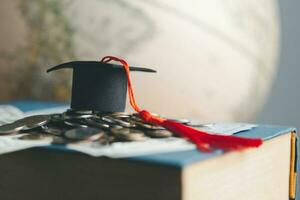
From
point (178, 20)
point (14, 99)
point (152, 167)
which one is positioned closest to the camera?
point (152, 167)

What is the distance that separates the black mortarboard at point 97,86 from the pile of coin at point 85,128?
0.8 inches

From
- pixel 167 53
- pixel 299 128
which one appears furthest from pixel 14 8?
pixel 299 128

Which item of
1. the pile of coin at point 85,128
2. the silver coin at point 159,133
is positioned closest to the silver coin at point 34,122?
the pile of coin at point 85,128

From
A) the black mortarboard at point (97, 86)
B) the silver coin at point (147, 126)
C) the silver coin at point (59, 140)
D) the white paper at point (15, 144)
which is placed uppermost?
the black mortarboard at point (97, 86)

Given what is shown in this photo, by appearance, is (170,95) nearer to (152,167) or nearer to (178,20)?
(178,20)

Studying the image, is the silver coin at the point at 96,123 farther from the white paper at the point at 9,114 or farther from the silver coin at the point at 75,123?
the white paper at the point at 9,114

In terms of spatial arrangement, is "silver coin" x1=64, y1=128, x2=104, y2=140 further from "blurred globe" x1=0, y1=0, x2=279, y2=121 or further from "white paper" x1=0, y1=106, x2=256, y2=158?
"blurred globe" x1=0, y1=0, x2=279, y2=121

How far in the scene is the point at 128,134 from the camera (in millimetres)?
504

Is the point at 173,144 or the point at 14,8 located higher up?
the point at 14,8

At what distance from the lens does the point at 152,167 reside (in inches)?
16.9

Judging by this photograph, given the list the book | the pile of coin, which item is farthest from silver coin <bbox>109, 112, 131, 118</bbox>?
the book

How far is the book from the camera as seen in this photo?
0.43 metres

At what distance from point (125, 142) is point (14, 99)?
0.34 metres

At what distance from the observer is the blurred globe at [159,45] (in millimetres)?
685
